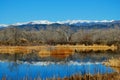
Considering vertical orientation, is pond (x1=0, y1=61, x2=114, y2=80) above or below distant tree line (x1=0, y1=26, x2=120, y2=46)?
above

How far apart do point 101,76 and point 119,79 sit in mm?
1298

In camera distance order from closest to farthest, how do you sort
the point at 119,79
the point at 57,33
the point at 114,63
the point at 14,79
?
the point at 119,79
the point at 14,79
the point at 114,63
the point at 57,33

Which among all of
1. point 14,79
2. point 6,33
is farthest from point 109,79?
point 6,33

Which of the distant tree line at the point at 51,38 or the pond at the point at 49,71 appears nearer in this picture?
the pond at the point at 49,71

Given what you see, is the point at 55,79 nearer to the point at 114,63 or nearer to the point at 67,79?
the point at 67,79

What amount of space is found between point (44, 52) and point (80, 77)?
89.2 ft

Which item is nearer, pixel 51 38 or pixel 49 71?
pixel 49 71

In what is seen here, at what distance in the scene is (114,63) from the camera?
1158 inches

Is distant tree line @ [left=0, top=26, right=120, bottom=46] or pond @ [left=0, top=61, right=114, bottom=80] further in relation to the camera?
distant tree line @ [left=0, top=26, right=120, bottom=46]

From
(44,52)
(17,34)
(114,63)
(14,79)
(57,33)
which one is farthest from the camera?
(57,33)

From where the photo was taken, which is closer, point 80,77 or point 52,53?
→ point 80,77

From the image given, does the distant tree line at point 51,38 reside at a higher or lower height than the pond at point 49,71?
lower

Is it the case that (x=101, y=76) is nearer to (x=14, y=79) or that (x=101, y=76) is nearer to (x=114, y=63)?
(x=14, y=79)

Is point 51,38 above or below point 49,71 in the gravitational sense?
below
